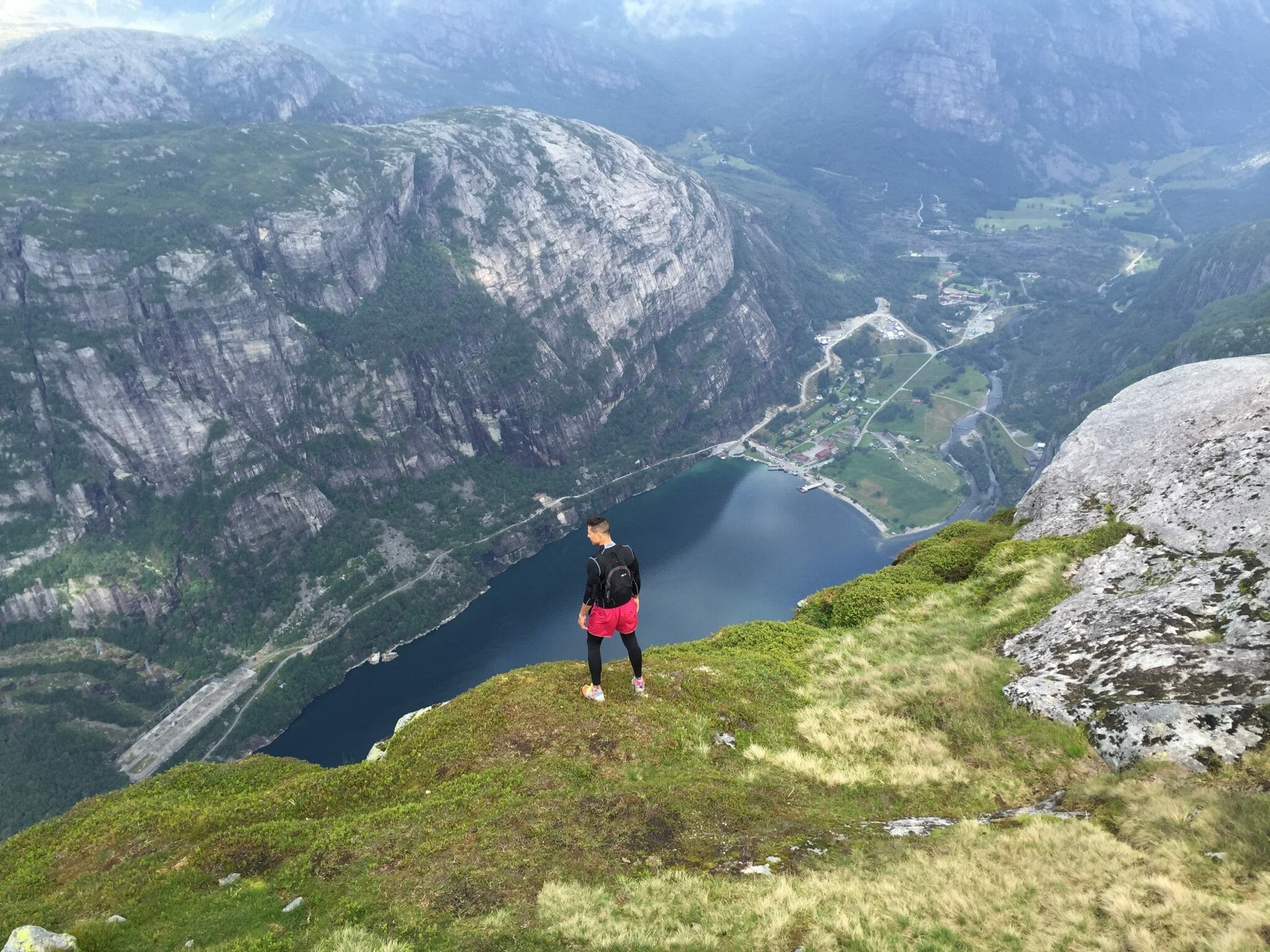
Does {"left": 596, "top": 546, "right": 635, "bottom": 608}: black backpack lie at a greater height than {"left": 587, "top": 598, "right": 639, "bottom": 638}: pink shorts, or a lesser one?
greater

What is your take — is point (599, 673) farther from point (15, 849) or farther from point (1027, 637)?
point (15, 849)

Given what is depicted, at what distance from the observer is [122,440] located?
149 meters

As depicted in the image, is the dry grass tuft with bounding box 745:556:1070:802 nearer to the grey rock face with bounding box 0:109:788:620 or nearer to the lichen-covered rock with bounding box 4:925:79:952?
the lichen-covered rock with bounding box 4:925:79:952

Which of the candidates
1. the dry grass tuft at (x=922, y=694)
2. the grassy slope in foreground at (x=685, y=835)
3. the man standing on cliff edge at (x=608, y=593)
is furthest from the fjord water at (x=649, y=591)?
the man standing on cliff edge at (x=608, y=593)

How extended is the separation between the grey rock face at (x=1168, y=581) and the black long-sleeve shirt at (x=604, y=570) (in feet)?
37.9

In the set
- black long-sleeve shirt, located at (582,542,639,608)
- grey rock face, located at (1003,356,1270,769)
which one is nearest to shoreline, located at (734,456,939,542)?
grey rock face, located at (1003,356,1270,769)

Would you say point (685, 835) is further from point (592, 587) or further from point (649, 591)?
point (649, 591)

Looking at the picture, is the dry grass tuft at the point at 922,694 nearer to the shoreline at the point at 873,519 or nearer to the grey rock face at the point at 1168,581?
the grey rock face at the point at 1168,581

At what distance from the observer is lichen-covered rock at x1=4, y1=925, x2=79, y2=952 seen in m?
11.5

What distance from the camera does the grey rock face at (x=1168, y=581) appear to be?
624 inches

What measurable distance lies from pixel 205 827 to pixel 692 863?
38.6 feet

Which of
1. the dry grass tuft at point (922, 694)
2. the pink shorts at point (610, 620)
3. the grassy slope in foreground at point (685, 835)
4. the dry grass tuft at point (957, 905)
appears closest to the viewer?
the dry grass tuft at point (957, 905)

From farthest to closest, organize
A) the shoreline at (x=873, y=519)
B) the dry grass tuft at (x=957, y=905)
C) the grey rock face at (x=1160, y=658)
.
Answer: the shoreline at (x=873, y=519), the grey rock face at (x=1160, y=658), the dry grass tuft at (x=957, y=905)

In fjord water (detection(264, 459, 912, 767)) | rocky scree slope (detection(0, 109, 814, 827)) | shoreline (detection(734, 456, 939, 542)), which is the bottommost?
shoreline (detection(734, 456, 939, 542))
